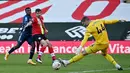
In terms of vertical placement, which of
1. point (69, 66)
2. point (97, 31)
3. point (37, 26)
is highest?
point (97, 31)

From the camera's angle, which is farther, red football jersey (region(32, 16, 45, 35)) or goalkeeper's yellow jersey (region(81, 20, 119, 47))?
red football jersey (region(32, 16, 45, 35))

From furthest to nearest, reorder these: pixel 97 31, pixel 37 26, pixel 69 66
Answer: pixel 37 26
pixel 69 66
pixel 97 31

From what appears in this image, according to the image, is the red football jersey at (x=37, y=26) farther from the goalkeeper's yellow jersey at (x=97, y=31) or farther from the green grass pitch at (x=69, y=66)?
the goalkeeper's yellow jersey at (x=97, y=31)

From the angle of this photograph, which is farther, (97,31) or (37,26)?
(37,26)

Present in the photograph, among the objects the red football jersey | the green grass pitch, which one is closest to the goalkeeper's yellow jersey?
the green grass pitch

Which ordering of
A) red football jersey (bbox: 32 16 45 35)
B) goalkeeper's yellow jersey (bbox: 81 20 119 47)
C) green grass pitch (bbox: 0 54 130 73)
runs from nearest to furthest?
goalkeeper's yellow jersey (bbox: 81 20 119 47) < green grass pitch (bbox: 0 54 130 73) < red football jersey (bbox: 32 16 45 35)

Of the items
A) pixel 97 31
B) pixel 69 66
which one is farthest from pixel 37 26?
pixel 97 31

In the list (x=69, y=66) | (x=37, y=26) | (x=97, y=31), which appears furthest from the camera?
(x=37, y=26)

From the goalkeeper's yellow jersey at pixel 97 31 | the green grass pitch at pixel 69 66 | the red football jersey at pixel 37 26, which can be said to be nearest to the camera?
the goalkeeper's yellow jersey at pixel 97 31

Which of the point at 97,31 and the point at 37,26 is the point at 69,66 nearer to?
the point at 37,26

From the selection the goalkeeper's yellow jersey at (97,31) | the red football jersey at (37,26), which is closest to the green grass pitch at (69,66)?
the goalkeeper's yellow jersey at (97,31)

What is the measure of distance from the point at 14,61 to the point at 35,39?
2057 mm

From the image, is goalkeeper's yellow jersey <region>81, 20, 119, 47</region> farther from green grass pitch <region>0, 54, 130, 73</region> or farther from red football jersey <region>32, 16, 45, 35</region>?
red football jersey <region>32, 16, 45, 35</region>

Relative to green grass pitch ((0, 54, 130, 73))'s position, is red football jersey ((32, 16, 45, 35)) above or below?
above
